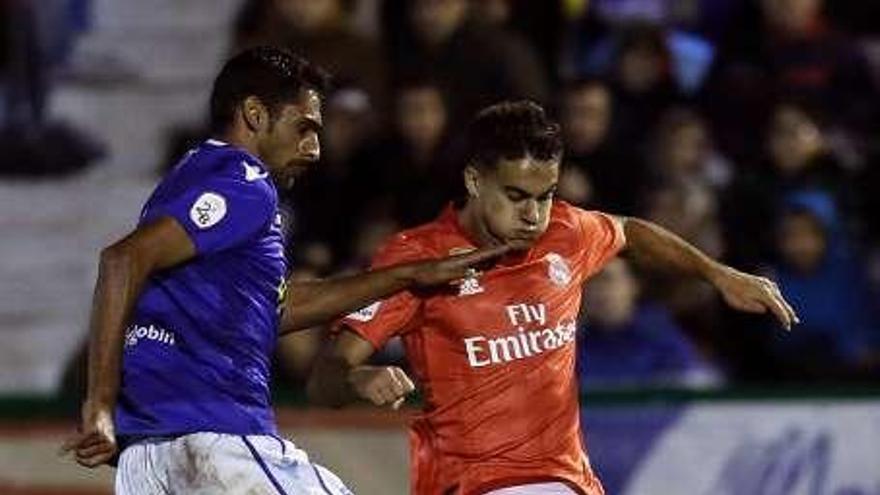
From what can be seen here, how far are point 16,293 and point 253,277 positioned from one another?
242 inches

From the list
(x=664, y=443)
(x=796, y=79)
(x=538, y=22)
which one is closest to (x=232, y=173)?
(x=664, y=443)

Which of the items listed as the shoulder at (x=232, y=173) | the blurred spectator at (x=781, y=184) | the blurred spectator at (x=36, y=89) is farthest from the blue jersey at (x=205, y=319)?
the blurred spectator at (x=36, y=89)

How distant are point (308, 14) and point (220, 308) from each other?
5.74 m

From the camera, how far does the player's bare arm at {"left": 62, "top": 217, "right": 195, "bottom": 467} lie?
248 inches

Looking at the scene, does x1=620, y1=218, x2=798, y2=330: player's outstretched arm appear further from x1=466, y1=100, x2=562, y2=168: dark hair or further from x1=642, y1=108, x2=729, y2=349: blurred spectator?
x1=642, y1=108, x2=729, y2=349: blurred spectator

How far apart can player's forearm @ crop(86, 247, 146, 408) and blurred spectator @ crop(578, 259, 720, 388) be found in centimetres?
458

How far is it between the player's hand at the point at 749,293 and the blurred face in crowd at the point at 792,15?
185 inches

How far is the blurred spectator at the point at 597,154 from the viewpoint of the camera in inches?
465

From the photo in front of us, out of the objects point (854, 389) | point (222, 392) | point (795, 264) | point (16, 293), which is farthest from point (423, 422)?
point (16, 293)

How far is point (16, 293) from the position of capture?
12797mm

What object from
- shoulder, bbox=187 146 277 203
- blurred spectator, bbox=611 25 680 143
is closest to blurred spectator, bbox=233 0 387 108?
blurred spectator, bbox=611 25 680 143

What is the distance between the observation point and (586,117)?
11.9 m

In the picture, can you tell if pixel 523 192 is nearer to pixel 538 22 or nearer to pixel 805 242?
pixel 805 242

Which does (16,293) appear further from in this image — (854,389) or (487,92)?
(854,389)
